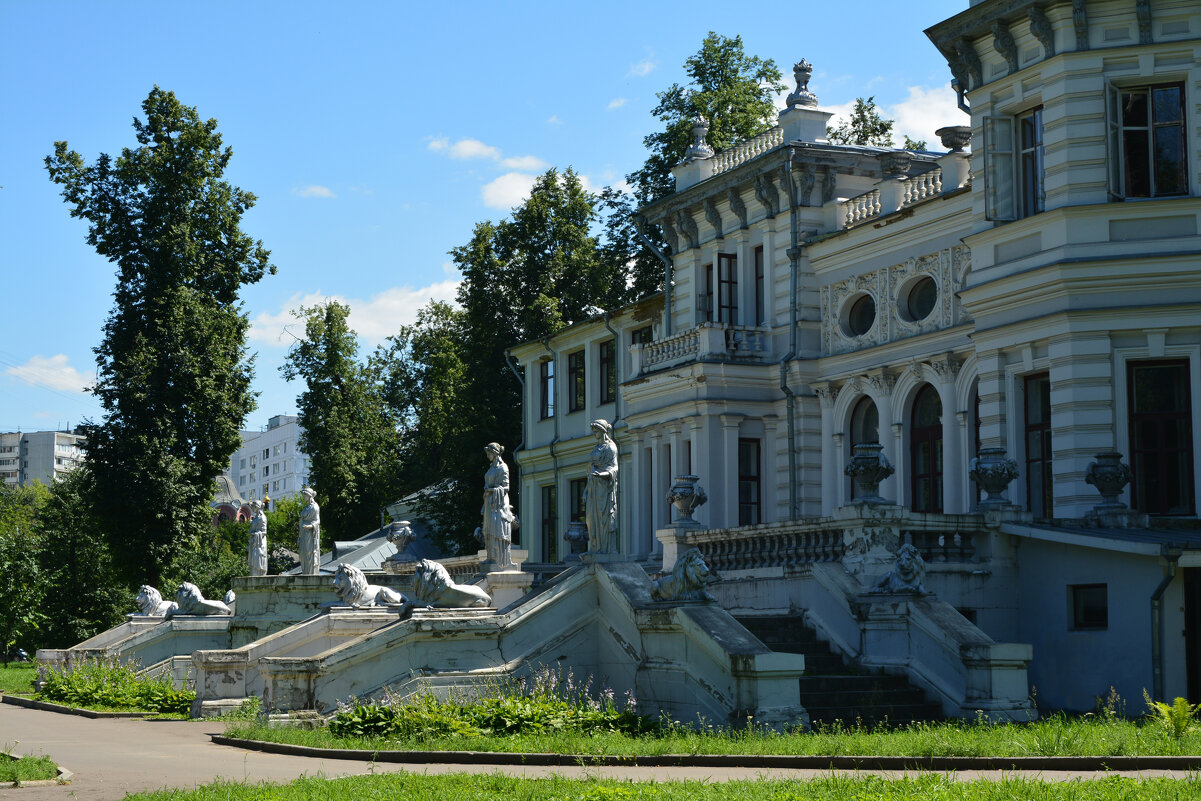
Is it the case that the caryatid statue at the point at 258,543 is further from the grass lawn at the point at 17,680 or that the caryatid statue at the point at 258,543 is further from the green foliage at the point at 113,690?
the grass lawn at the point at 17,680

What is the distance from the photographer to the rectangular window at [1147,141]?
2439 centimetres

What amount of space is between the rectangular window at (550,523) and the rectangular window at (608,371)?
4344 mm

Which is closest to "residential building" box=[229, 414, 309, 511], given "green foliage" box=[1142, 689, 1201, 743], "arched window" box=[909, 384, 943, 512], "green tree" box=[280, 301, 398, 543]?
"green tree" box=[280, 301, 398, 543]

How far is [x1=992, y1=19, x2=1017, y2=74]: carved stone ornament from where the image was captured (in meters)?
25.8

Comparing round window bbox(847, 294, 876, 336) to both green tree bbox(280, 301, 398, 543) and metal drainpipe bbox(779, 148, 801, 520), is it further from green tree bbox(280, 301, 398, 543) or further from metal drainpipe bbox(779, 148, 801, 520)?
green tree bbox(280, 301, 398, 543)

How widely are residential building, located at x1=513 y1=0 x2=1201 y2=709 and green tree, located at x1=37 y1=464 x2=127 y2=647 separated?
793 inches

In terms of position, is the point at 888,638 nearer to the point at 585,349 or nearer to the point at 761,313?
the point at 761,313

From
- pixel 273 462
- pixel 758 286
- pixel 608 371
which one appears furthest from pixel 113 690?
pixel 273 462

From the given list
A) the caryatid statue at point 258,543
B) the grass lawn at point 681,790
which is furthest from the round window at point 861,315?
the grass lawn at point 681,790

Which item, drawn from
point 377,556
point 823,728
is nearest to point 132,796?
point 823,728

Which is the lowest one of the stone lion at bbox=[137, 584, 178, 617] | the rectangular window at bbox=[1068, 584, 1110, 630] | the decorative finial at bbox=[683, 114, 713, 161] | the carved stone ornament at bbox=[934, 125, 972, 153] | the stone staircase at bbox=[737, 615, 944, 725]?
the stone staircase at bbox=[737, 615, 944, 725]

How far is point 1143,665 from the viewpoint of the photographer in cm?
2023

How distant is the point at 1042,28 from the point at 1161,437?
7.27 m

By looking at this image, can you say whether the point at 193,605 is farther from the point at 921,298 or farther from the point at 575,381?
the point at 921,298
